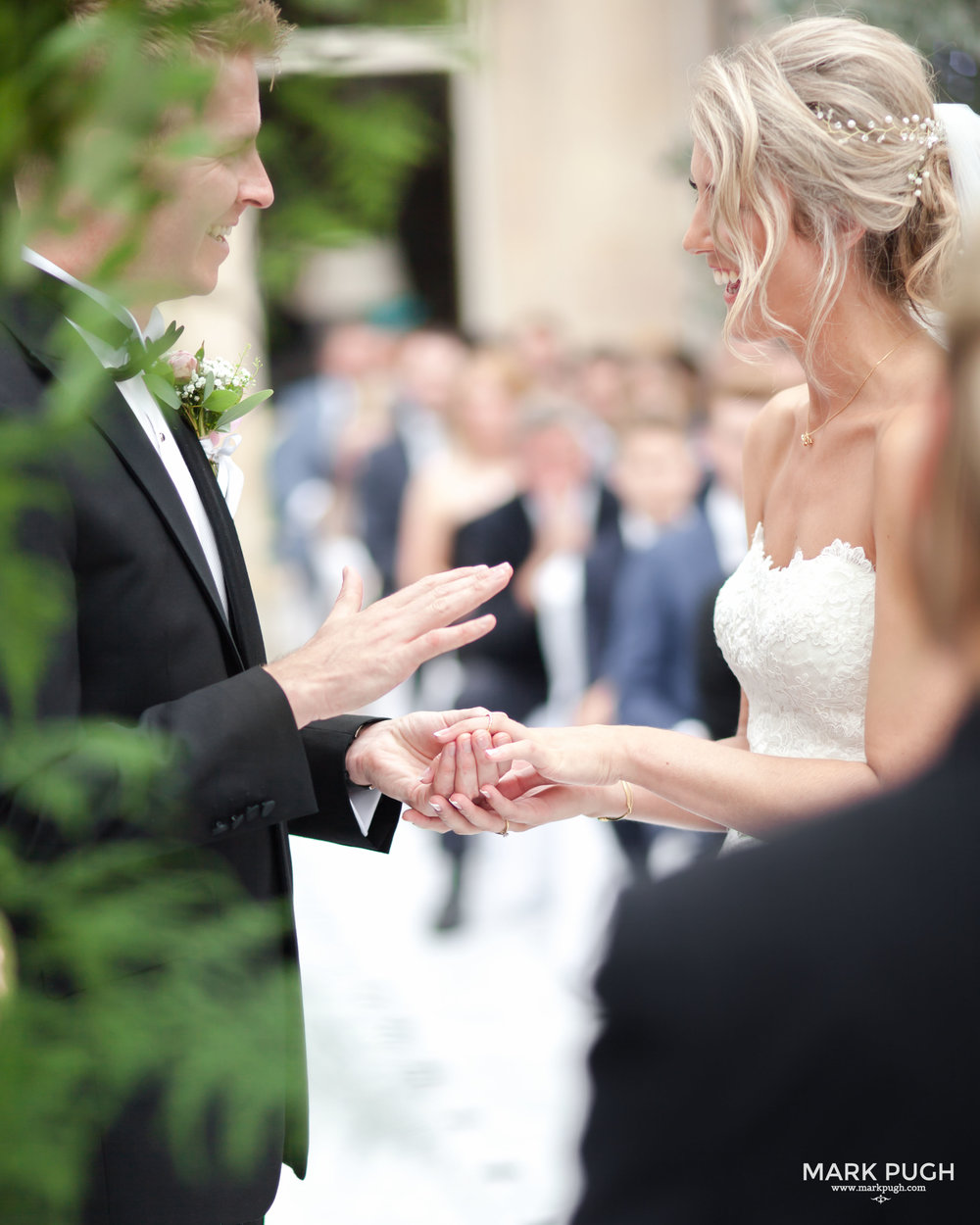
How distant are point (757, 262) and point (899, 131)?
0.91 ft

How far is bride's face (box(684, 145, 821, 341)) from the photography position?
6.24ft

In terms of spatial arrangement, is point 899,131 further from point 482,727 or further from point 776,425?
point 482,727

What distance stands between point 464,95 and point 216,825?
11.5m

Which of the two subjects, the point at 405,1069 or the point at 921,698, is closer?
the point at 405,1069

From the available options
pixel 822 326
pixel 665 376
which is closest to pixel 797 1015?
pixel 822 326

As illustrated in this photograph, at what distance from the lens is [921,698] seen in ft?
5.55

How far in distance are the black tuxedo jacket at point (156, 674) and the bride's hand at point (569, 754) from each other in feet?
1.57

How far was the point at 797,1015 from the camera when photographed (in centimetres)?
74

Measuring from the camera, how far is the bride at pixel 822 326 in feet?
6.12

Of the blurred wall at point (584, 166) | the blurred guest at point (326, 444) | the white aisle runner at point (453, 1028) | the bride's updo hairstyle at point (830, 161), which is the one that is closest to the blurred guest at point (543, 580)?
the white aisle runner at point (453, 1028)

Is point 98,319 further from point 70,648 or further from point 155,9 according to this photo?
point 70,648

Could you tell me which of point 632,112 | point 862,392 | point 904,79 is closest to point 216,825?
point 862,392

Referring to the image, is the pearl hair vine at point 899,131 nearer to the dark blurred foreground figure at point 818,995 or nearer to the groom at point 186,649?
the groom at point 186,649

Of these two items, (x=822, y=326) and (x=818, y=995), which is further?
(x=822, y=326)
